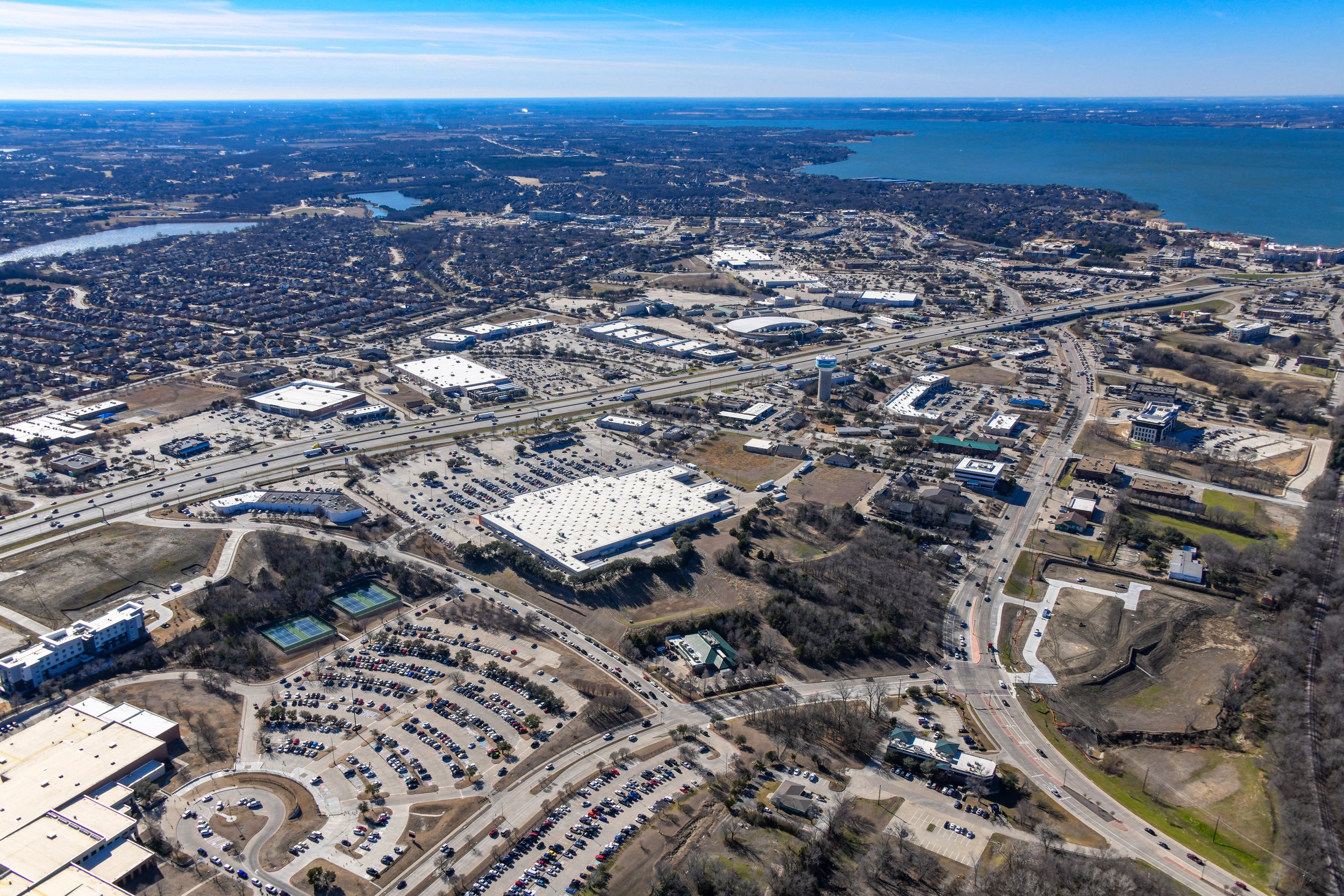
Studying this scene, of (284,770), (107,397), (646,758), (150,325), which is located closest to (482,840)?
(646,758)

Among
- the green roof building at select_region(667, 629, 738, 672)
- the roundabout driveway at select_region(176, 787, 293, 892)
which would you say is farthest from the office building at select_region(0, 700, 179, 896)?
the green roof building at select_region(667, 629, 738, 672)

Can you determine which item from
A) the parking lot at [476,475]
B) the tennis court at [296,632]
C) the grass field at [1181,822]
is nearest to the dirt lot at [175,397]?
the parking lot at [476,475]

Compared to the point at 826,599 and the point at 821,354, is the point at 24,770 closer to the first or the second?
the point at 826,599

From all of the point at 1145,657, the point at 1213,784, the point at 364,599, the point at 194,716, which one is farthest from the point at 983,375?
the point at 194,716

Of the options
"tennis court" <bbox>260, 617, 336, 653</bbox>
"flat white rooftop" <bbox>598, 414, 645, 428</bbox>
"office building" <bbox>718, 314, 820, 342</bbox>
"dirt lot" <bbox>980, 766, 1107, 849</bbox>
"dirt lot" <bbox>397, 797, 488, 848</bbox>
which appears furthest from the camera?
"office building" <bbox>718, 314, 820, 342</bbox>

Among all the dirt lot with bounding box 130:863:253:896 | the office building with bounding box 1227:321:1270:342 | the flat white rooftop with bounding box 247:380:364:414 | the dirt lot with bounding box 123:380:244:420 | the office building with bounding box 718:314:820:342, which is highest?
the office building with bounding box 1227:321:1270:342

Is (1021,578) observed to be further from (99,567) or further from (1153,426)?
(99,567)

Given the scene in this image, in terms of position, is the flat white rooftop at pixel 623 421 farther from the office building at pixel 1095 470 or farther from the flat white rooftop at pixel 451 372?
the office building at pixel 1095 470

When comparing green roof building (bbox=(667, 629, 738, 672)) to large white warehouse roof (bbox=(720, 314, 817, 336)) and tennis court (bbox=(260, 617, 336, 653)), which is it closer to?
tennis court (bbox=(260, 617, 336, 653))
